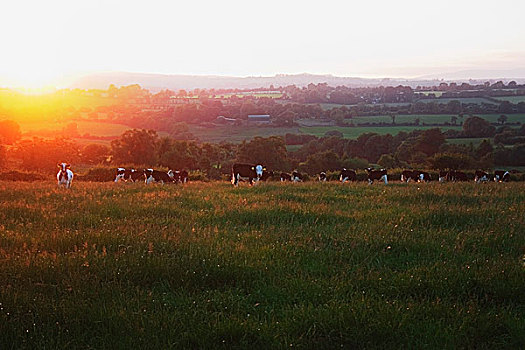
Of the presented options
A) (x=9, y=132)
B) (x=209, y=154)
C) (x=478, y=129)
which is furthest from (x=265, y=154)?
(x=478, y=129)

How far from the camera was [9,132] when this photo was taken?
80.2 m

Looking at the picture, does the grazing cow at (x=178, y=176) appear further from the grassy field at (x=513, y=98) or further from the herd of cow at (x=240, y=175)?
the grassy field at (x=513, y=98)

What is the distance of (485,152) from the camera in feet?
230

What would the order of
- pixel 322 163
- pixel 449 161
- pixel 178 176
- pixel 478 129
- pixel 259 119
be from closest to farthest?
pixel 178 176 < pixel 449 161 < pixel 322 163 < pixel 478 129 < pixel 259 119

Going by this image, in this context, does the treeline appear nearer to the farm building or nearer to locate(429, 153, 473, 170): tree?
locate(429, 153, 473, 170): tree

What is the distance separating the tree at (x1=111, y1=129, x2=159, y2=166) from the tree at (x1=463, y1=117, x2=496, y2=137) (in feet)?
214

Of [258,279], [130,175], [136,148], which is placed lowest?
[136,148]

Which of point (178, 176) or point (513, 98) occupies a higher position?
point (513, 98)

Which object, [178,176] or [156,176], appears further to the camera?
[178,176]

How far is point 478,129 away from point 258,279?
322ft

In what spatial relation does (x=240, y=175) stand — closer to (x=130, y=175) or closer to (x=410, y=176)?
(x=130, y=175)

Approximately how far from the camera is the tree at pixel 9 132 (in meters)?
78.6

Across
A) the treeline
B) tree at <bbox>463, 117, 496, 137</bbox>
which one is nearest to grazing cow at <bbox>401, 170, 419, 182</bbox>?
the treeline

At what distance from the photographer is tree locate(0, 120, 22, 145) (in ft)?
258
